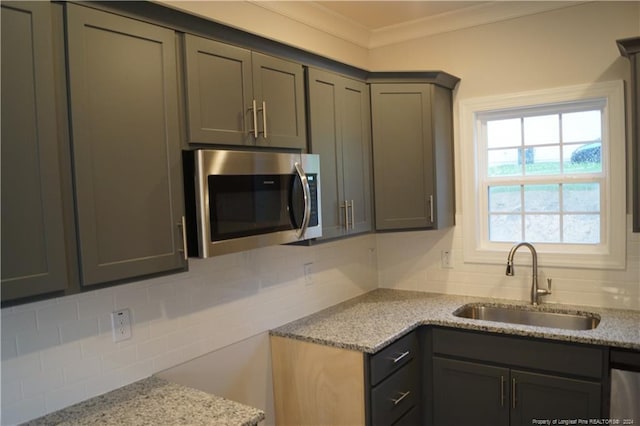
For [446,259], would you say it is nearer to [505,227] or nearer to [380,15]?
[505,227]

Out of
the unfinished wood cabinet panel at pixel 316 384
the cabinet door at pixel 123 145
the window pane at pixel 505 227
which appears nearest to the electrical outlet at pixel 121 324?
the cabinet door at pixel 123 145

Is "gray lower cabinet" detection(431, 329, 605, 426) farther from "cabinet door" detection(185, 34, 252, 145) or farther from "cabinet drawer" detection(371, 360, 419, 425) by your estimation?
"cabinet door" detection(185, 34, 252, 145)

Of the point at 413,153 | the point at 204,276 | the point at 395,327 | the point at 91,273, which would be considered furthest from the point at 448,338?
the point at 91,273

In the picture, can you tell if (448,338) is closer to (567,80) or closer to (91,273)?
(567,80)

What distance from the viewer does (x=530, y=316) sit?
2844 mm

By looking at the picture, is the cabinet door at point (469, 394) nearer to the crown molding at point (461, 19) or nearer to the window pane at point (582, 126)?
the window pane at point (582, 126)

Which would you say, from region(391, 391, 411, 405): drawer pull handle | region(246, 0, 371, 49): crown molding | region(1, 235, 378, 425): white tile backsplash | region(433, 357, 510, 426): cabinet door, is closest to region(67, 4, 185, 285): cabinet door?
region(1, 235, 378, 425): white tile backsplash

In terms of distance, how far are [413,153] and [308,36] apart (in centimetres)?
96

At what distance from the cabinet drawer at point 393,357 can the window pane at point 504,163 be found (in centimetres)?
125

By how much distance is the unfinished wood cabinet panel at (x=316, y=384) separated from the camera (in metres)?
2.28

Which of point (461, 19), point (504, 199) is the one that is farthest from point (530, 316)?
point (461, 19)

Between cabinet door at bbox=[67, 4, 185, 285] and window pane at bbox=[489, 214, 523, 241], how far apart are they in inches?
86.5

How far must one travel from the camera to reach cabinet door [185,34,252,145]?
1759 mm

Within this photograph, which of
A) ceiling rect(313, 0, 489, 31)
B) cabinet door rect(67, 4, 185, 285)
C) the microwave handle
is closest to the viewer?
cabinet door rect(67, 4, 185, 285)
